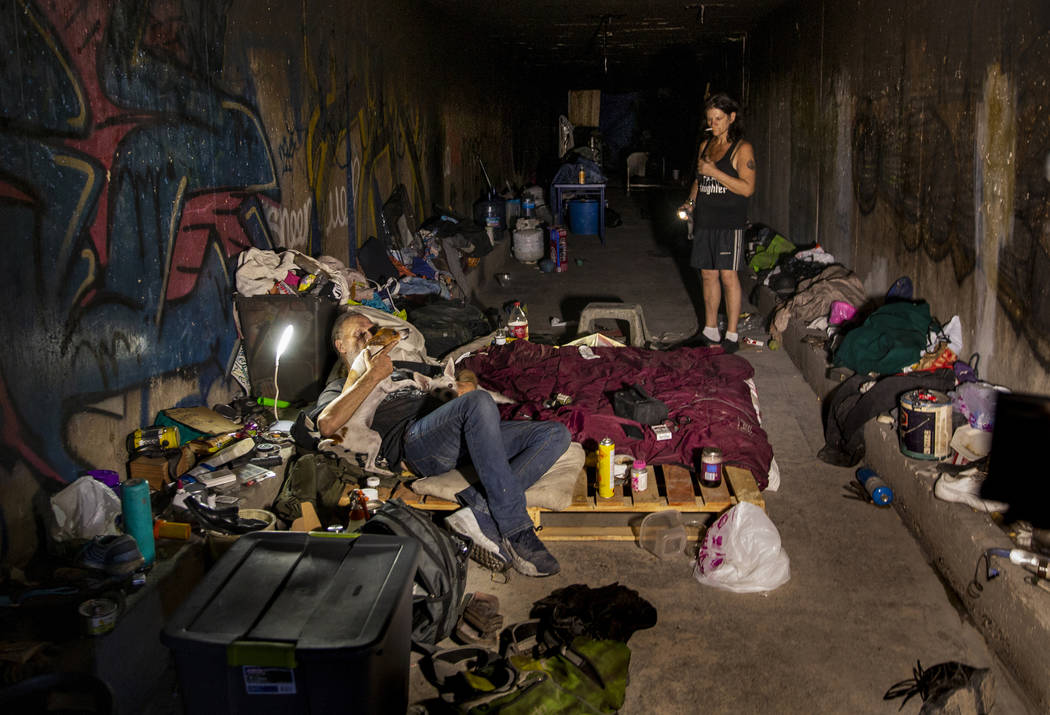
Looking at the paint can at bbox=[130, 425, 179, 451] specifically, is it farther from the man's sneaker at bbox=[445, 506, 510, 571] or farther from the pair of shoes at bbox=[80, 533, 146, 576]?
the man's sneaker at bbox=[445, 506, 510, 571]

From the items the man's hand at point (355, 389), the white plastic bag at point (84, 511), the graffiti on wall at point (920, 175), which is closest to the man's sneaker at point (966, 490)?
the graffiti on wall at point (920, 175)

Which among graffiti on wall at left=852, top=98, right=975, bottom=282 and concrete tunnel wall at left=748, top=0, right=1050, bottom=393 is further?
graffiti on wall at left=852, top=98, right=975, bottom=282

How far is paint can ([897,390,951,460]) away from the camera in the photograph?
4902mm

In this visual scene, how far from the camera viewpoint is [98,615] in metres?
3.39

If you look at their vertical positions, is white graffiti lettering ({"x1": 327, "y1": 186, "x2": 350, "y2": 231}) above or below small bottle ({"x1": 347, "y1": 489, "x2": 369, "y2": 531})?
above

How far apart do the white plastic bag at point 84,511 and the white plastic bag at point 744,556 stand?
110 inches

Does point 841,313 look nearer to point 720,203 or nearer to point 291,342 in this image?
point 720,203

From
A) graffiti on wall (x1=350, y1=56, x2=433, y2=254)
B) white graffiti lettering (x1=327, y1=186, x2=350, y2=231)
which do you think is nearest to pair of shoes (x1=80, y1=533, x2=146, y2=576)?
white graffiti lettering (x1=327, y1=186, x2=350, y2=231)

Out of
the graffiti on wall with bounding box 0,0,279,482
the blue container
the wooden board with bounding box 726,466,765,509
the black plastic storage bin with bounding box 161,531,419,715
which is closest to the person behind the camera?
the black plastic storage bin with bounding box 161,531,419,715

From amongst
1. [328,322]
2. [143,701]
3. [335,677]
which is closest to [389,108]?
[328,322]

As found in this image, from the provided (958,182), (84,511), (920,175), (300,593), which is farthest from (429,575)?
(920,175)

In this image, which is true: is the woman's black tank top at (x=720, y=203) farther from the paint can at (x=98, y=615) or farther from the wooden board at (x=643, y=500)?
the paint can at (x=98, y=615)

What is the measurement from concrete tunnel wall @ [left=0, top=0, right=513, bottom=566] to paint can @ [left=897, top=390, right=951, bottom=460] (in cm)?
417

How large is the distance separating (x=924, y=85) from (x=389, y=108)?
5406 mm
